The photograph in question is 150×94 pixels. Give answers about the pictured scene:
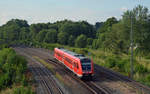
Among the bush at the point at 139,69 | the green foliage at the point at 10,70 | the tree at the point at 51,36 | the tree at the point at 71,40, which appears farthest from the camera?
the tree at the point at 51,36

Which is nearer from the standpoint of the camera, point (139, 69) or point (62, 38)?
point (139, 69)

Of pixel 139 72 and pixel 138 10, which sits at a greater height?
pixel 138 10

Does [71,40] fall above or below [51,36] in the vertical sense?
below

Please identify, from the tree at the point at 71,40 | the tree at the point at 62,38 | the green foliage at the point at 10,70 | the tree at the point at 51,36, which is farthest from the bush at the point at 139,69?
the tree at the point at 51,36

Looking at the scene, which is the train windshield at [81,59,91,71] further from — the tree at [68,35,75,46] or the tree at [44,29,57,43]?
the tree at [44,29,57,43]

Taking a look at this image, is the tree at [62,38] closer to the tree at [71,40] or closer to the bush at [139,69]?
the tree at [71,40]

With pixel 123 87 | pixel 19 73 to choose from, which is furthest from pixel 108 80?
pixel 19 73

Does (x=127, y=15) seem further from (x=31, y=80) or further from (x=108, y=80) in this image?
(x=31, y=80)

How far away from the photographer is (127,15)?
43594mm

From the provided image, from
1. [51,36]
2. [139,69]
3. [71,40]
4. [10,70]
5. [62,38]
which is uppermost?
[51,36]

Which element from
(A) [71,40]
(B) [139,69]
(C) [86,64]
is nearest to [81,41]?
(A) [71,40]

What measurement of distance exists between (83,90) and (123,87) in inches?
191

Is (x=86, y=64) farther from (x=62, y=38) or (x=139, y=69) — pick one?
(x=62, y=38)

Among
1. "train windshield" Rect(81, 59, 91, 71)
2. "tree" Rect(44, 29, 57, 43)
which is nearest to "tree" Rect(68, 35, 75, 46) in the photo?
"tree" Rect(44, 29, 57, 43)
